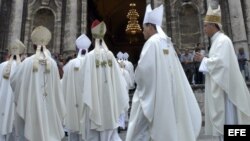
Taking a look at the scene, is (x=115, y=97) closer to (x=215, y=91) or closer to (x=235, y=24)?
(x=215, y=91)

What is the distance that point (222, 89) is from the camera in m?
5.58

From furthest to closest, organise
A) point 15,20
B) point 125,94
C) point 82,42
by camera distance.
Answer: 1. point 15,20
2. point 82,42
3. point 125,94

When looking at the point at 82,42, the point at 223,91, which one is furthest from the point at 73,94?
the point at 223,91

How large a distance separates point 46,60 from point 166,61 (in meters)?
3.07

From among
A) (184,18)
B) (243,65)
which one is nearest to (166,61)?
(243,65)

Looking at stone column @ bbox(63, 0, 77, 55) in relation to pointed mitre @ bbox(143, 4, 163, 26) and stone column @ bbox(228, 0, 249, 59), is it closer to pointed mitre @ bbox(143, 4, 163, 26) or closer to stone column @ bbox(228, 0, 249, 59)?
stone column @ bbox(228, 0, 249, 59)

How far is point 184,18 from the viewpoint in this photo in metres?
19.6

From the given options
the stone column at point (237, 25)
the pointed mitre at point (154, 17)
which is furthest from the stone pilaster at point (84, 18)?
the pointed mitre at point (154, 17)

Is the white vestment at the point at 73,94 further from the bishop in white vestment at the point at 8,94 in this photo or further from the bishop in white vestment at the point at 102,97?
the bishop in white vestment at the point at 8,94

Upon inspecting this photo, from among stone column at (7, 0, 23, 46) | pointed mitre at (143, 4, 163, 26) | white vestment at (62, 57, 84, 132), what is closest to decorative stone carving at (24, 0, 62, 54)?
stone column at (7, 0, 23, 46)

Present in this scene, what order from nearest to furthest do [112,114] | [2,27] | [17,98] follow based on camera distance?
[17,98] < [112,114] < [2,27]

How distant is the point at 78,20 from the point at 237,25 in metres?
8.98

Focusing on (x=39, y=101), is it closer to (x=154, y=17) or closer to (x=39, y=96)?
(x=39, y=96)

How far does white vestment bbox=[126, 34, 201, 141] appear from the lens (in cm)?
466
